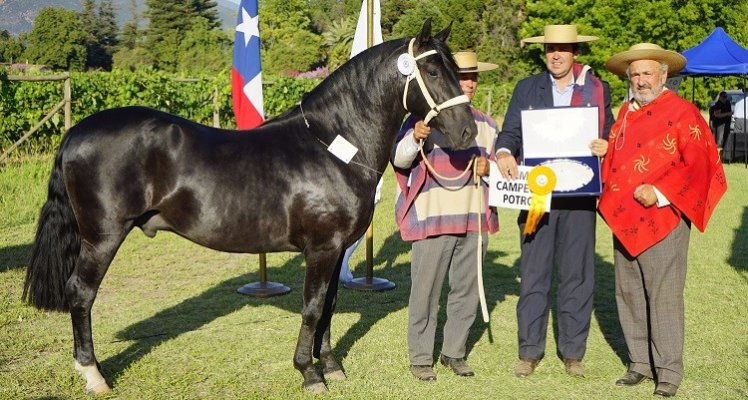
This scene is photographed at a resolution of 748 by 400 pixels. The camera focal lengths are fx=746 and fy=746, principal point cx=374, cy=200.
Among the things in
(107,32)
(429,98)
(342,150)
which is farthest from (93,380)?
(107,32)

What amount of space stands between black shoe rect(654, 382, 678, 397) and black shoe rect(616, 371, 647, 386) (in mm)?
198

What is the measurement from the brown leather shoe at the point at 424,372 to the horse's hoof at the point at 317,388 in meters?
0.65

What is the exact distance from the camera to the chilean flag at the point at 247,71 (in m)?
6.89

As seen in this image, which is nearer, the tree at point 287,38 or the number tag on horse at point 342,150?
the number tag on horse at point 342,150

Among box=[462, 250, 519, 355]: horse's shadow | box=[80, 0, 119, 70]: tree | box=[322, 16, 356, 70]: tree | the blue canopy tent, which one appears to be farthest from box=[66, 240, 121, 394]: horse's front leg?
box=[80, 0, 119, 70]: tree

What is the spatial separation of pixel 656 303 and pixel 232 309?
3647mm

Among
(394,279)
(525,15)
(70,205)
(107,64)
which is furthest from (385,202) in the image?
(107,64)

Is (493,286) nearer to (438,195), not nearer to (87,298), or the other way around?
(438,195)

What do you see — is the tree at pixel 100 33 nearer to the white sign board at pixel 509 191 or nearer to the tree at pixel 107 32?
the tree at pixel 107 32

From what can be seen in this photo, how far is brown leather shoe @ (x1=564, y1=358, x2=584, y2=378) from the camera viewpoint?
16.6ft

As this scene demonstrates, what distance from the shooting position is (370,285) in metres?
7.47

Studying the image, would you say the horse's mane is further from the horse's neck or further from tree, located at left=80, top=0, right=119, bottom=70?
tree, located at left=80, top=0, right=119, bottom=70

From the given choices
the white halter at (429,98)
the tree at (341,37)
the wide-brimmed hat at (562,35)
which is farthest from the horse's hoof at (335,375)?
the tree at (341,37)

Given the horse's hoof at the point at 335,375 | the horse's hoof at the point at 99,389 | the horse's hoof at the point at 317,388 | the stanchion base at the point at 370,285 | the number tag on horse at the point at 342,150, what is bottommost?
the stanchion base at the point at 370,285
